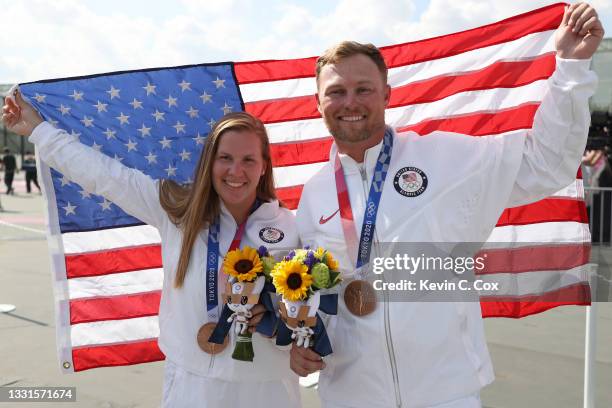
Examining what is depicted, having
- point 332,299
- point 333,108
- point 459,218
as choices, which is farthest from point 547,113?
point 332,299

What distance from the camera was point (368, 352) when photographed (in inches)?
99.1

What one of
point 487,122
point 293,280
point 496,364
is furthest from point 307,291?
point 496,364

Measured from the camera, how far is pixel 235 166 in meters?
2.93

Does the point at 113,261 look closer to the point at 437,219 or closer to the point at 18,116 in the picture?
the point at 18,116

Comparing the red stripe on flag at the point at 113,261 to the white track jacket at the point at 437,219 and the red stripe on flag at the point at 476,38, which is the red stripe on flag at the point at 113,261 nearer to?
the white track jacket at the point at 437,219

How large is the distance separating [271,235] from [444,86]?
1.71m

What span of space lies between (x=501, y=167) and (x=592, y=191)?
9570 millimetres

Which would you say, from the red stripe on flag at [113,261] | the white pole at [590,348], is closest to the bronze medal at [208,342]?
the red stripe on flag at [113,261]

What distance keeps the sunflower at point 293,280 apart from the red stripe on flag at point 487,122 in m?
1.86

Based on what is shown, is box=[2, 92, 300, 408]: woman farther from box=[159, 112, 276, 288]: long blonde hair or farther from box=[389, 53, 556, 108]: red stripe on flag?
box=[389, 53, 556, 108]: red stripe on flag

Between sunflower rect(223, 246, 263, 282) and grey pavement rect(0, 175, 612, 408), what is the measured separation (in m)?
2.49

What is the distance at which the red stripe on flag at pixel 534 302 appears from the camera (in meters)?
3.88

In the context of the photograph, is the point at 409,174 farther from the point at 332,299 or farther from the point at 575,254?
the point at 575,254

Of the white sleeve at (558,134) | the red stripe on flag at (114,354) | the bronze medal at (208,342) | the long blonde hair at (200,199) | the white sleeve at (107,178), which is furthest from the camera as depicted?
the red stripe on flag at (114,354)
